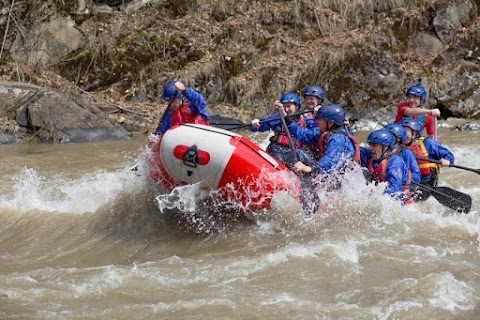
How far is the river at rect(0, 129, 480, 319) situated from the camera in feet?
14.8

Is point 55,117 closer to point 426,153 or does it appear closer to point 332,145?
point 426,153

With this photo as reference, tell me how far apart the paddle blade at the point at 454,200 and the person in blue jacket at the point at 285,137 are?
5.14 feet

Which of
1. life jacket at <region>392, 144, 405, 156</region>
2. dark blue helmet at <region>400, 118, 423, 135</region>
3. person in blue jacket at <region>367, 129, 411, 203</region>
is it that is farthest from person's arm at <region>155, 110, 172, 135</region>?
dark blue helmet at <region>400, 118, 423, 135</region>

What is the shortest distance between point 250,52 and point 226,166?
1082 centimetres

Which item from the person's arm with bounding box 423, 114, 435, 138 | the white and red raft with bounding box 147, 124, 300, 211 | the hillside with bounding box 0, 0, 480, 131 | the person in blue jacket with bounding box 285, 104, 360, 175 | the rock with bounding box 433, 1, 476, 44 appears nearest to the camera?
the white and red raft with bounding box 147, 124, 300, 211

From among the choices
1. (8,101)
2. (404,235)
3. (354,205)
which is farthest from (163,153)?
(8,101)

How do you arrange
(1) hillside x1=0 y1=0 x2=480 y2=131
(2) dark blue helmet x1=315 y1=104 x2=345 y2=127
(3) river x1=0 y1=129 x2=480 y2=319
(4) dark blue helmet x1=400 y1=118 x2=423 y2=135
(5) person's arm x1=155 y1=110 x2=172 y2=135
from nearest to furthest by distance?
(3) river x1=0 y1=129 x2=480 y2=319, (2) dark blue helmet x1=315 y1=104 x2=345 y2=127, (4) dark blue helmet x1=400 y1=118 x2=423 y2=135, (5) person's arm x1=155 y1=110 x2=172 y2=135, (1) hillside x1=0 y1=0 x2=480 y2=131

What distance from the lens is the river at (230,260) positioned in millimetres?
4523

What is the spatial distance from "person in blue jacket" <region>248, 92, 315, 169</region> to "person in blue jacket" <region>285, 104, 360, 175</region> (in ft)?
0.67

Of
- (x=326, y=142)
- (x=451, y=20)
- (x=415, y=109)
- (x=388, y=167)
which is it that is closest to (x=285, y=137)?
(x=326, y=142)

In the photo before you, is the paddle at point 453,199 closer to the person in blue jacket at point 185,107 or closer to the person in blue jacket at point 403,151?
the person in blue jacket at point 403,151

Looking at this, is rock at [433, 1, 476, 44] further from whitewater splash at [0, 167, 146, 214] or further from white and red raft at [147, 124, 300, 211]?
white and red raft at [147, 124, 300, 211]

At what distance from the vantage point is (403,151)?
7.50m

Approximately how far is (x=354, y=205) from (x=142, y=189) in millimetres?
2240
